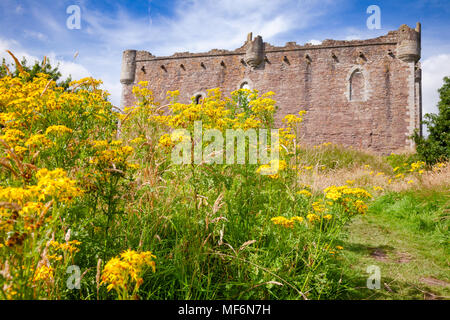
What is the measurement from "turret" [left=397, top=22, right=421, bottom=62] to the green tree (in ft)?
25.7

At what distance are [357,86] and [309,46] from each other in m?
4.22

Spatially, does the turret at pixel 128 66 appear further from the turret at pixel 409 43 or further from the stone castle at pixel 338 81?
the turret at pixel 409 43

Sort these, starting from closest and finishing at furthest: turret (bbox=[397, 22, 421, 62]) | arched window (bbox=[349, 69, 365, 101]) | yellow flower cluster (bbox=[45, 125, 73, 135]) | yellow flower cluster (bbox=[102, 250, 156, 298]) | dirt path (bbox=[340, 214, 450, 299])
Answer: yellow flower cluster (bbox=[102, 250, 156, 298]) → yellow flower cluster (bbox=[45, 125, 73, 135]) → dirt path (bbox=[340, 214, 450, 299]) → turret (bbox=[397, 22, 421, 62]) → arched window (bbox=[349, 69, 365, 101])

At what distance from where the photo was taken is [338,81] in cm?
1800

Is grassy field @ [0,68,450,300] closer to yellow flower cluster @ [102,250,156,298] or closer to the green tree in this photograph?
yellow flower cluster @ [102,250,156,298]

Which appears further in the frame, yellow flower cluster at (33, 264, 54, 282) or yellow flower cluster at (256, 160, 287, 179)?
yellow flower cluster at (256, 160, 287, 179)

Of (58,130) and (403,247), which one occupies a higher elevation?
(58,130)

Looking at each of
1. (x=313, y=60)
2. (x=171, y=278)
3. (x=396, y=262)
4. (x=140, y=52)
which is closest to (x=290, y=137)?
(x=396, y=262)

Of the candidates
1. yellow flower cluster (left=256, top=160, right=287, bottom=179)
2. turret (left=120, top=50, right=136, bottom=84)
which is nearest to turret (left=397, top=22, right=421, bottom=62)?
yellow flower cluster (left=256, top=160, right=287, bottom=179)

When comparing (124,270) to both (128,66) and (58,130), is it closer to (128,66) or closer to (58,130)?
(58,130)

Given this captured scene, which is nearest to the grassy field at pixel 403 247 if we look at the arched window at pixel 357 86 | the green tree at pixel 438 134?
the green tree at pixel 438 134

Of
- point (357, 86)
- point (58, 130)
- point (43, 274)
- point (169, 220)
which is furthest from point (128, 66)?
point (43, 274)

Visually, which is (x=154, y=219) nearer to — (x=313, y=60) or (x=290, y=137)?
(x=290, y=137)

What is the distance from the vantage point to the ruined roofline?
54.6 ft
